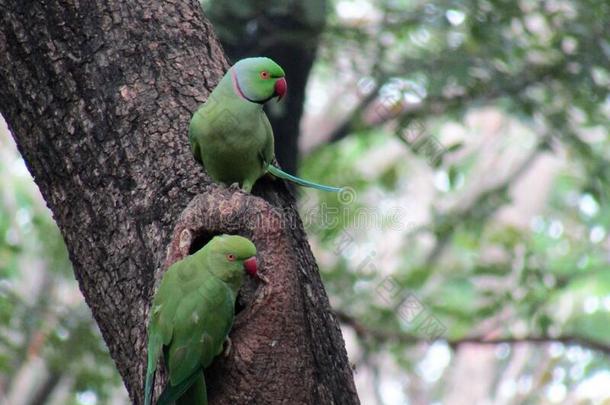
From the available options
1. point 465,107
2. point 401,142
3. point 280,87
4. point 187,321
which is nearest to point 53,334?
point 401,142

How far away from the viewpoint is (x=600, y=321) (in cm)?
885

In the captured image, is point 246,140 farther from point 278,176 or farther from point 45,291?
point 45,291

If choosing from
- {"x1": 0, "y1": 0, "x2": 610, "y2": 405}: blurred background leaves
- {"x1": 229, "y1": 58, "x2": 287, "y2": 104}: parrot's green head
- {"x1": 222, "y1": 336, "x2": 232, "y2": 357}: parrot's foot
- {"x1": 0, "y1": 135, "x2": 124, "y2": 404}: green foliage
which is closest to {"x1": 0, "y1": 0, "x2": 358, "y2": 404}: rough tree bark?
{"x1": 222, "y1": 336, "x2": 232, "y2": 357}: parrot's foot

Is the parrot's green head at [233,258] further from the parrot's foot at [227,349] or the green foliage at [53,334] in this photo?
the green foliage at [53,334]

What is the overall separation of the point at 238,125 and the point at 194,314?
0.70m

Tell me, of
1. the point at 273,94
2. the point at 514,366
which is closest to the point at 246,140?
the point at 273,94

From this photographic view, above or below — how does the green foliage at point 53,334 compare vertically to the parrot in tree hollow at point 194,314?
below

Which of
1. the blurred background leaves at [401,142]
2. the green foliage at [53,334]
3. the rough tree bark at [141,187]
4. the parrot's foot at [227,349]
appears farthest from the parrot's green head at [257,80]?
the green foliage at [53,334]

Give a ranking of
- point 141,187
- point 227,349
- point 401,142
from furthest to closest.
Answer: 1. point 401,142
2. point 141,187
3. point 227,349

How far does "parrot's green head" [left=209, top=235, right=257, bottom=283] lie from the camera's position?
2334 millimetres

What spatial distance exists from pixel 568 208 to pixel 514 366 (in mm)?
1935

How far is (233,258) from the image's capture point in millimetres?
2348

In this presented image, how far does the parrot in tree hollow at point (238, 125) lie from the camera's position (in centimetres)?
270

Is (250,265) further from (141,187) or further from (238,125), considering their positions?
(238,125)
